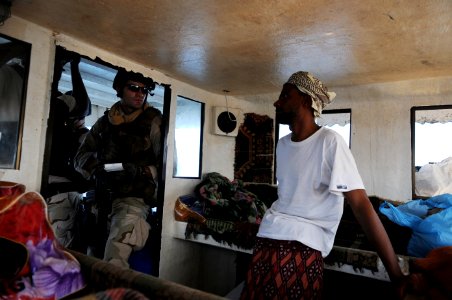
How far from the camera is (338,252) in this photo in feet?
6.81

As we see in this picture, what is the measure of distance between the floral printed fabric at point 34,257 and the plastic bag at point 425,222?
187cm

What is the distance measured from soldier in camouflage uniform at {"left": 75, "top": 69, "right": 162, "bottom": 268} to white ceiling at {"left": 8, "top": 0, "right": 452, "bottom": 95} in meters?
0.34

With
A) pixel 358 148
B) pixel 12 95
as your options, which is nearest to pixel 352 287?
pixel 358 148

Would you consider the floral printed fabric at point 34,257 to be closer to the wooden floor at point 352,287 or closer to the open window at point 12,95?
the open window at point 12,95

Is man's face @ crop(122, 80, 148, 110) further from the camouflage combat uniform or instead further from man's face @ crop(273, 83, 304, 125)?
man's face @ crop(273, 83, 304, 125)

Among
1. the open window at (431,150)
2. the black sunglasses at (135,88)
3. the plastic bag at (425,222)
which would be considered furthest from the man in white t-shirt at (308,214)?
the open window at (431,150)

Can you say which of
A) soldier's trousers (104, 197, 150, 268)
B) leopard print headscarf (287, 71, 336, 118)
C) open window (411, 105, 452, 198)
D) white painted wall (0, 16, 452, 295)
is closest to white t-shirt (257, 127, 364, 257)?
leopard print headscarf (287, 71, 336, 118)

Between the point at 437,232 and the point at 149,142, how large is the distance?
2289mm

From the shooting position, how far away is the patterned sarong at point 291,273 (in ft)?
3.89

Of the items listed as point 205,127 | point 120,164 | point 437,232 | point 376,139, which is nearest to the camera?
point 437,232

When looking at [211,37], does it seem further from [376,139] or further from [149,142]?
[376,139]

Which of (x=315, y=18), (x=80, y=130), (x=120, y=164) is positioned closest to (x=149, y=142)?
(x=120, y=164)

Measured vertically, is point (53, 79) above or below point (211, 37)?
below

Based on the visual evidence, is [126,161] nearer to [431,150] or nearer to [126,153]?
[126,153]
